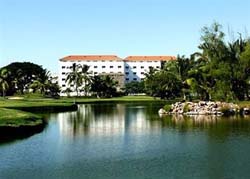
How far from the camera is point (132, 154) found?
98.1 feet

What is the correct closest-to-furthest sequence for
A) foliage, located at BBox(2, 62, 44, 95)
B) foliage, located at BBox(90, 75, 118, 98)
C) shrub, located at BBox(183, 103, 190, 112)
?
shrub, located at BBox(183, 103, 190, 112)
foliage, located at BBox(90, 75, 118, 98)
foliage, located at BBox(2, 62, 44, 95)

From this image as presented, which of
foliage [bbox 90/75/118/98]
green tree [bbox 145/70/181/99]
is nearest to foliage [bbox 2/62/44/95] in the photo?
foliage [bbox 90/75/118/98]

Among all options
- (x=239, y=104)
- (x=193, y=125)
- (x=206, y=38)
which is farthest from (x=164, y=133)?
(x=206, y=38)

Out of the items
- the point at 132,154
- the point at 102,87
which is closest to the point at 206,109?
the point at 132,154

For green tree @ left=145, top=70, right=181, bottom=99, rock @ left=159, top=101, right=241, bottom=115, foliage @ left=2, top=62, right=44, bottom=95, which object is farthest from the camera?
foliage @ left=2, top=62, right=44, bottom=95

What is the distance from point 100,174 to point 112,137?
50.8 feet

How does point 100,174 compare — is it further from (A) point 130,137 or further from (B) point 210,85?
(B) point 210,85

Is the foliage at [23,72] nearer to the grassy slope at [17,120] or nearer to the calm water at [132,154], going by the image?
the grassy slope at [17,120]

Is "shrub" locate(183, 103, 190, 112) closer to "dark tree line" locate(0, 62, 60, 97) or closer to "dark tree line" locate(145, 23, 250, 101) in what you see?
"dark tree line" locate(145, 23, 250, 101)

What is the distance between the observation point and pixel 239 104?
67.8 metres

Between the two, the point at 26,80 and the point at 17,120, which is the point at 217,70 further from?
the point at 26,80

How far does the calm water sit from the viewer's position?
954 inches

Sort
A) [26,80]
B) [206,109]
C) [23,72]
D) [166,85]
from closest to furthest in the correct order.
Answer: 1. [206,109]
2. [166,85]
3. [23,72]
4. [26,80]

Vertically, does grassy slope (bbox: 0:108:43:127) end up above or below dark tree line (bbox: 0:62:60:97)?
below
